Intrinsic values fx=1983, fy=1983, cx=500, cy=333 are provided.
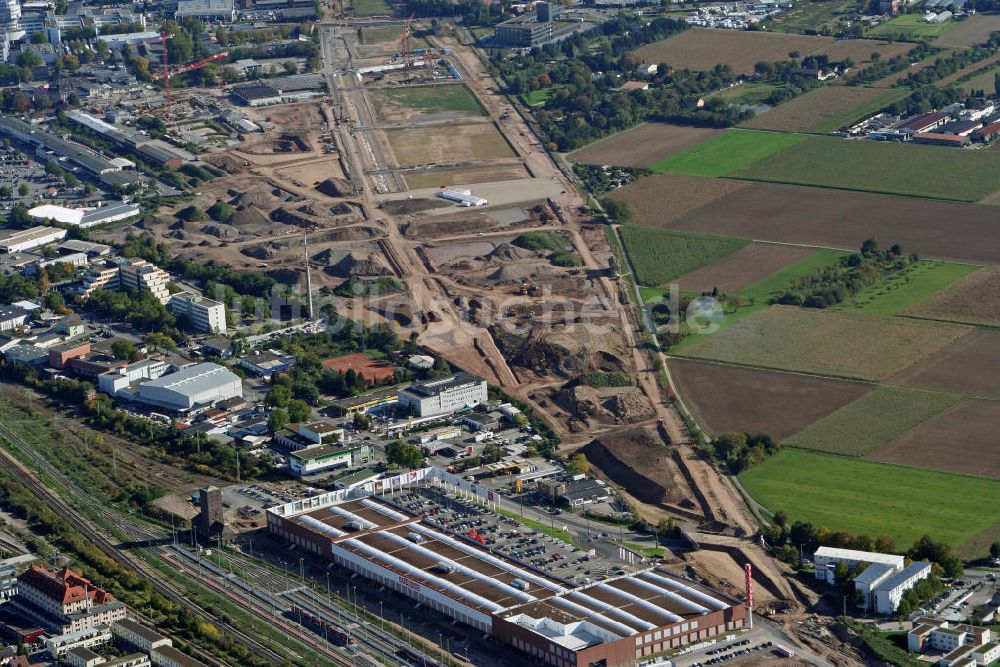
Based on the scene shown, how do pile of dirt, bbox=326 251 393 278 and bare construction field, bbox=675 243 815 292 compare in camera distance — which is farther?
pile of dirt, bbox=326 251 393 278

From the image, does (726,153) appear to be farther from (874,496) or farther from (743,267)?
(874,496)

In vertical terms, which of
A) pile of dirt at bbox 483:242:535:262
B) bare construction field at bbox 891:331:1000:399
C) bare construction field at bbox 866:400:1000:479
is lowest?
bare construction field at bbox 866:400:1000:479

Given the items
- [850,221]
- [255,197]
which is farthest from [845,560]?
[255,197]

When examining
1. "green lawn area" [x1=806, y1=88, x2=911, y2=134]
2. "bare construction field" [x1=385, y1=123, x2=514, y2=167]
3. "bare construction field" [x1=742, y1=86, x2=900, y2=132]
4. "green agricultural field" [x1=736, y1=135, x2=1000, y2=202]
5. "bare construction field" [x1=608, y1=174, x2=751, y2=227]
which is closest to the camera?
"bare construction field" [x1=608, y1=174, x2=751, y2=227]

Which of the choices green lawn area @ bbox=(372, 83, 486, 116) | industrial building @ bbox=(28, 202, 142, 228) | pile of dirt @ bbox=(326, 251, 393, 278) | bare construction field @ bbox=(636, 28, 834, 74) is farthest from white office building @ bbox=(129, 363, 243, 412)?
bare construction field @ bbox=(636, 28, 834, 74)

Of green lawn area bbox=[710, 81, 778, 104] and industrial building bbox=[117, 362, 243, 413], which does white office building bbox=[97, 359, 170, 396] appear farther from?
green lawn area bbox=[710, 81, 778, 104]

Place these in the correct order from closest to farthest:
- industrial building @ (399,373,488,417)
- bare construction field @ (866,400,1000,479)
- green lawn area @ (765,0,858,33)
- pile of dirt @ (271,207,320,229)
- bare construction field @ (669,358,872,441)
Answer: bare construction field @ (866,400,1000,479) → bare construction field @ (669,358,872,441) → industrial building @ (399,373,488,417) → pile of dirt @ (271,207,320,229) → green lawn area @ (765,0,858,33)

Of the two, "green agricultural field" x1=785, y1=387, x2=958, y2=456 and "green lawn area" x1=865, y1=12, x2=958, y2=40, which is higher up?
"green lawn area" x1=865, y1=12, x2=958, y2=40
